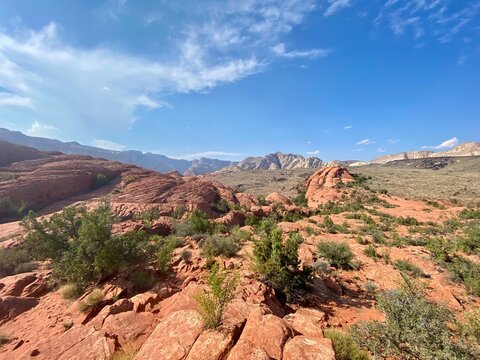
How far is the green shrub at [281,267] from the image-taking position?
326 inches

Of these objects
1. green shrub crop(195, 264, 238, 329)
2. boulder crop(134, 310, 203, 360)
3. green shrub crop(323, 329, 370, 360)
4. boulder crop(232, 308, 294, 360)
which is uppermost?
green shrub crop(195, 264, 238, 329)

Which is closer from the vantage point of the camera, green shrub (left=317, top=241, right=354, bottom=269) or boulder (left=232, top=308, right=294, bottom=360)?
boulder (left=232, top=308, right=294, bottom=360)

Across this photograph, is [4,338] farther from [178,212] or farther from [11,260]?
[178,212]

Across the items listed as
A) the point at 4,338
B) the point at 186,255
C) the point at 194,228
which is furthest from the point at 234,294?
the point at 194,228

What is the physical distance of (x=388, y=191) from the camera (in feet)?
136

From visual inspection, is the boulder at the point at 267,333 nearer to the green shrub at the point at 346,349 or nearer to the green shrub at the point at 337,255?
the green shrub at the point at 346,349

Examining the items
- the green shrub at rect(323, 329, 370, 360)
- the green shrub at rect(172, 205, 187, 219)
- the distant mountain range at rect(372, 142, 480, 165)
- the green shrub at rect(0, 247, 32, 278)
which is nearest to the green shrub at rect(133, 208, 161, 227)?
the green shrub at rect(172, 205, 187, 219)

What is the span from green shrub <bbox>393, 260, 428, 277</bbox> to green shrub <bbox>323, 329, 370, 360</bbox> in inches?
315

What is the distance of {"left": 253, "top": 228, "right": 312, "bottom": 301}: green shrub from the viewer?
828cm

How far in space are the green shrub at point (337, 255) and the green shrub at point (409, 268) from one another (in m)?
2.00

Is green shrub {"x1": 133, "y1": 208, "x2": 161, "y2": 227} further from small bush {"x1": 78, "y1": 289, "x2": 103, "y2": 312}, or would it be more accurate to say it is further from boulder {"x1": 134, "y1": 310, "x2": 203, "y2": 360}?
boulder {"x1": 134, "y1": 310, "x2": 203, "y2": 360}

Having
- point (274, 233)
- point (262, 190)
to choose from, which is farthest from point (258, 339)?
point (262, 190)

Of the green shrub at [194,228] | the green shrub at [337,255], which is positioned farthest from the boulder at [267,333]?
the green shrub at [194,228]

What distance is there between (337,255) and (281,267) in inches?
194
